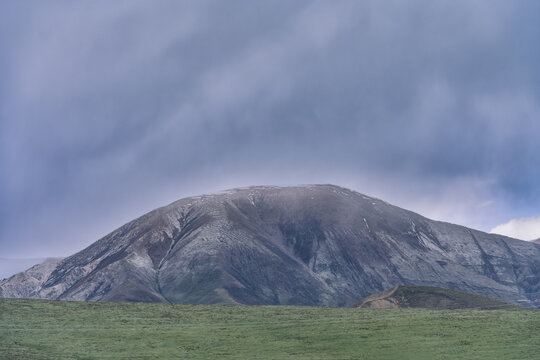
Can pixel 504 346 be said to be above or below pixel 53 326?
below

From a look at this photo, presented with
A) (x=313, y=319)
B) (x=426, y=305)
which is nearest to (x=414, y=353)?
(x=313, y=319)

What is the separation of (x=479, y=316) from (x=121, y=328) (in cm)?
5677

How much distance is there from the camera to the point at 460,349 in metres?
80.8

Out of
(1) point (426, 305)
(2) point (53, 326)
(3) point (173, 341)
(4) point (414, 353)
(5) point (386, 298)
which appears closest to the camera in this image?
(4) point (414, 353)

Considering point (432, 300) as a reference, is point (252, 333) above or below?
below

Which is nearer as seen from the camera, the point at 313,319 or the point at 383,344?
the point at 383,344

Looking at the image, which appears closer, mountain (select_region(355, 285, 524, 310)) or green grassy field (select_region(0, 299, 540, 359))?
green grassy field (select_region(0, 299, 540, 359))

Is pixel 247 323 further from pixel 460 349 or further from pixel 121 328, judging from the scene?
pixel 460 349

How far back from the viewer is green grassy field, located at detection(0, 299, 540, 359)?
79.1 m

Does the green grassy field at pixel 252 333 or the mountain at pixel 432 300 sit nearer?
the green grassy field at pixel 252 333

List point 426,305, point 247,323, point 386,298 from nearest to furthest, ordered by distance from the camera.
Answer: point 247,323 < point 426,305 < point 386,298

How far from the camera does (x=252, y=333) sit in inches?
3625

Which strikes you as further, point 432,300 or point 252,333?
point 432,300

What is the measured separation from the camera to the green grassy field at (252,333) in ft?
259
